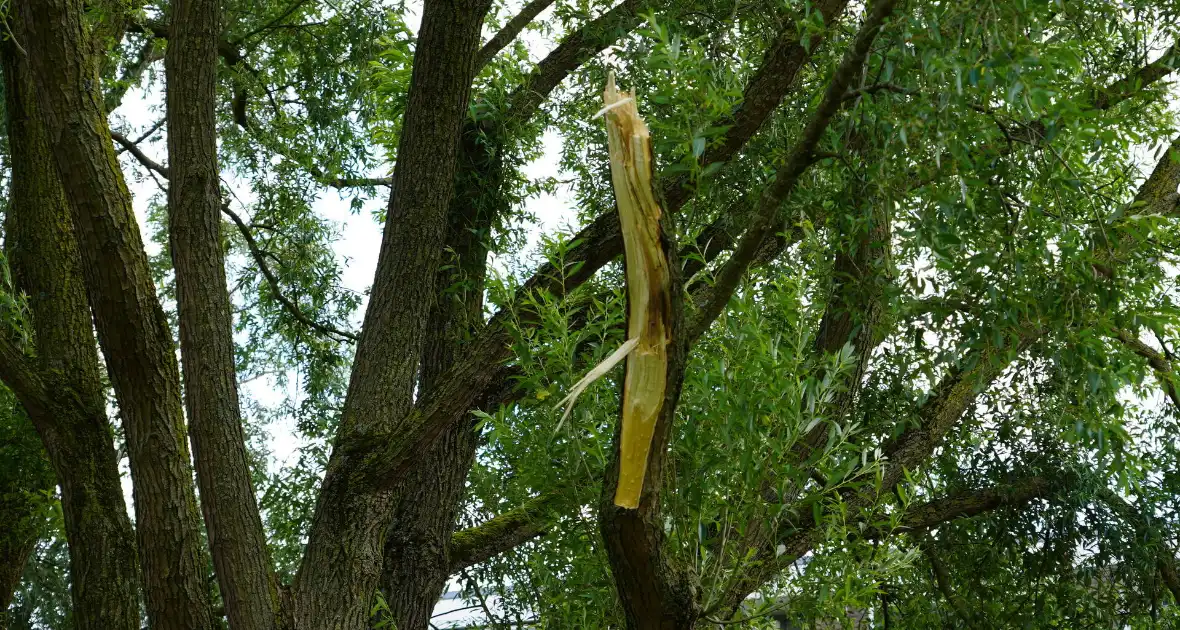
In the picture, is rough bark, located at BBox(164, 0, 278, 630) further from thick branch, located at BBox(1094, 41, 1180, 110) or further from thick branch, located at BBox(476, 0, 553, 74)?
thick branch, located at BBox(1094, 41, 1180, 110)

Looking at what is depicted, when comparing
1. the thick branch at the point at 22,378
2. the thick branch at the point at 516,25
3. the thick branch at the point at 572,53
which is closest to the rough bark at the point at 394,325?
the thick branch at the point at 572,53

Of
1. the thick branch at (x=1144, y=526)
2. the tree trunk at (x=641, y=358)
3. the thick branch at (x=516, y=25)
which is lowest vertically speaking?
the tree trunk at (x=641, y=358)

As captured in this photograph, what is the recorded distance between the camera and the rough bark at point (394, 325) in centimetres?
383

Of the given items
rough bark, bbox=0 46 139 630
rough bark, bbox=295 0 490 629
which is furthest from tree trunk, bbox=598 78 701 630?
rough bark, bbox=0 46 139 630

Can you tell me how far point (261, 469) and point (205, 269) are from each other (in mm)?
3433

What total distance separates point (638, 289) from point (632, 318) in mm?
65

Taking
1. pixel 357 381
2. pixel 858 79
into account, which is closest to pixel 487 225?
pixel 357 381

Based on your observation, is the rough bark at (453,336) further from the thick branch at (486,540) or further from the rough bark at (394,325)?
the rough bark at (394,325)

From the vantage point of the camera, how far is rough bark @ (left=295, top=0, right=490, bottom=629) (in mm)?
3832

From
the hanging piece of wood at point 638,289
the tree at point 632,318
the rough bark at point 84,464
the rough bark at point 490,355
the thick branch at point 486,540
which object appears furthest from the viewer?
the thick branch at point 486,540

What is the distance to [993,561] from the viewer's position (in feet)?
16.8

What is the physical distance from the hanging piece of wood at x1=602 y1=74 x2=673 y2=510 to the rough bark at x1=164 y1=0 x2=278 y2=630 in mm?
1771

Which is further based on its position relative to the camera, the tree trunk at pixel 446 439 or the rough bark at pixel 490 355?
the tree trunk at pixel 446 439

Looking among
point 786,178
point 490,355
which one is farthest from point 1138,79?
point 490,355
